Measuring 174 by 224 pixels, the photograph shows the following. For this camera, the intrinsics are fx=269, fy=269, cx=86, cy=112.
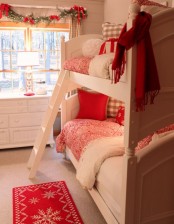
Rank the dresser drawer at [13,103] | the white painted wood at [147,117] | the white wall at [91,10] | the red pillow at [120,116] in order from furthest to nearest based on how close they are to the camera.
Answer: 1. the white wall at [91,10]
2. the dresser drawer at [13,103]
3. the red pillow at [120,116]
4. the white painted wood at [147,117]

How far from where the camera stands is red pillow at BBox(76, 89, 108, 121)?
11.9 ft

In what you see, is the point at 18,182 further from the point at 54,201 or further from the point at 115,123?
the point at 115,123

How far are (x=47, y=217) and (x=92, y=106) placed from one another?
5.39 ft

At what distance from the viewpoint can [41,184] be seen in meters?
3.14

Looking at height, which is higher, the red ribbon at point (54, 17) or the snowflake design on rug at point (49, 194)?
the red ribbon at point (54, 17)

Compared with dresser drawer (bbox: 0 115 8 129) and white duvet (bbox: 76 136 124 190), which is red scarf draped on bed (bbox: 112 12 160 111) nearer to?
white duvet (bbox: 76 136 124 190)

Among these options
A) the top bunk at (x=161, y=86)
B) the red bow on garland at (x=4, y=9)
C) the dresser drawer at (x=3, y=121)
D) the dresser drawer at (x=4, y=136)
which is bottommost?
the dresser drawer at (x=4, y=136)

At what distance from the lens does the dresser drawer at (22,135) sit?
4078mm

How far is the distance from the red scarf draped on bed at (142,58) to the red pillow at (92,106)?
2.10 meters

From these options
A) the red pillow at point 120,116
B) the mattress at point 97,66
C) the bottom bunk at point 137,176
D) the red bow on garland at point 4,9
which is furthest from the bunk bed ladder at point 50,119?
the red bow on garland at point 4,9

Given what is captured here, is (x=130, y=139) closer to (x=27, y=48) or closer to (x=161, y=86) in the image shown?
(x=161, y=86)

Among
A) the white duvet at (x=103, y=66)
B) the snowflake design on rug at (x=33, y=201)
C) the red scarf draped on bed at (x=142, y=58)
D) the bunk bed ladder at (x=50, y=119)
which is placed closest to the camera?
the red scarf draped on bed at (x=142, y=58)

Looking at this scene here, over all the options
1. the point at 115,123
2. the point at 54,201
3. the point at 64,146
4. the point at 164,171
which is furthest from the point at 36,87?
the point at 164,171

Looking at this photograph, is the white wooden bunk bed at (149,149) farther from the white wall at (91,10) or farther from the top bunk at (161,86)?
the white wall at (91,10)
